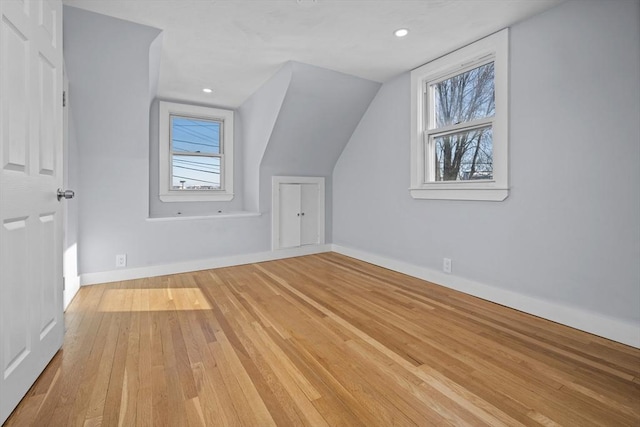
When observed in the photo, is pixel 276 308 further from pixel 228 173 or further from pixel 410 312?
pixel 228 173

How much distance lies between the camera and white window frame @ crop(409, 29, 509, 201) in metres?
2.52

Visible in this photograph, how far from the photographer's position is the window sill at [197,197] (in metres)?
4.38

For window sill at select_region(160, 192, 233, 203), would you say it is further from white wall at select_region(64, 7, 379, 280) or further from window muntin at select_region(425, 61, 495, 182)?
window muntin at select_region(425, 61, 495, 182)

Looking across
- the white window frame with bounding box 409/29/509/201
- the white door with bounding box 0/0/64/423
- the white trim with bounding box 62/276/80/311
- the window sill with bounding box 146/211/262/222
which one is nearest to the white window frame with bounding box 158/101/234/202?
the window sill with bounding box 146/211/262/222

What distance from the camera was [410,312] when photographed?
7.89 feet

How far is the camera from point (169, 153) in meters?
4.39

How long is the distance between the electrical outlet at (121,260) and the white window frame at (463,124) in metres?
3.28

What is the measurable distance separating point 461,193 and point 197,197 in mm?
3686

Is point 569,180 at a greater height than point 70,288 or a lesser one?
greater

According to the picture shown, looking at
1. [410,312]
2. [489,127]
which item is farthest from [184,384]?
[489,127]

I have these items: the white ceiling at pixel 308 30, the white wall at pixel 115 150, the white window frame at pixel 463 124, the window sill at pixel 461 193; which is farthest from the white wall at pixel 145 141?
the window sill at pixel 461 193

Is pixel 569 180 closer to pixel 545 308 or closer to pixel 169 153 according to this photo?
pixel 545 308

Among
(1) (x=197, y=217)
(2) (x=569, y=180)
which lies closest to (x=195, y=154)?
(1) (x=197, y=217)

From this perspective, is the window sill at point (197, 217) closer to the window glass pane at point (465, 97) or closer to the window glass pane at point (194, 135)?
the window glass pane at point (194, 135)
